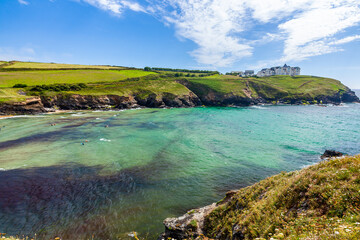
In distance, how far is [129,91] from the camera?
4518 inches

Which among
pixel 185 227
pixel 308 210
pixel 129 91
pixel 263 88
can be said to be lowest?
pixel 185 227

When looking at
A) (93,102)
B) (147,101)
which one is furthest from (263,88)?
(93,102)

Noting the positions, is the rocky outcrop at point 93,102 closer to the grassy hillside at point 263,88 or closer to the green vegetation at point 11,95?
the green vegetation at point 11,95

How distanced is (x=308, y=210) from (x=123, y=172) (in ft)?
73.1

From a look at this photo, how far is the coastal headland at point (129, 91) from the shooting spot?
87.4m

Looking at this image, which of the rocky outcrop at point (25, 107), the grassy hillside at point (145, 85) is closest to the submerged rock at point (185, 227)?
the rocky outcrop at point (25, 107)

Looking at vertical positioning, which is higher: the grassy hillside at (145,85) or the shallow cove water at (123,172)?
the grassy hillside at (145,85)

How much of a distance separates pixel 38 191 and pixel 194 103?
117 meters

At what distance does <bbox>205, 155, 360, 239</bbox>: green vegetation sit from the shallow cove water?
8.29 meters

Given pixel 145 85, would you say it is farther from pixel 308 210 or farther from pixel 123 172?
pixel 308 210

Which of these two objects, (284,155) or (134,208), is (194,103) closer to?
(284,155)

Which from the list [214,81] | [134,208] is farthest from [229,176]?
[214,81]

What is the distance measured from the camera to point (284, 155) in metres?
32.0

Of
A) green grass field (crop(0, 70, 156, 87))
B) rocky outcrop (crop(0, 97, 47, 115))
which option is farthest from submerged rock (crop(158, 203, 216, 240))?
green grass field (crop(0, 70, 156, 87))
